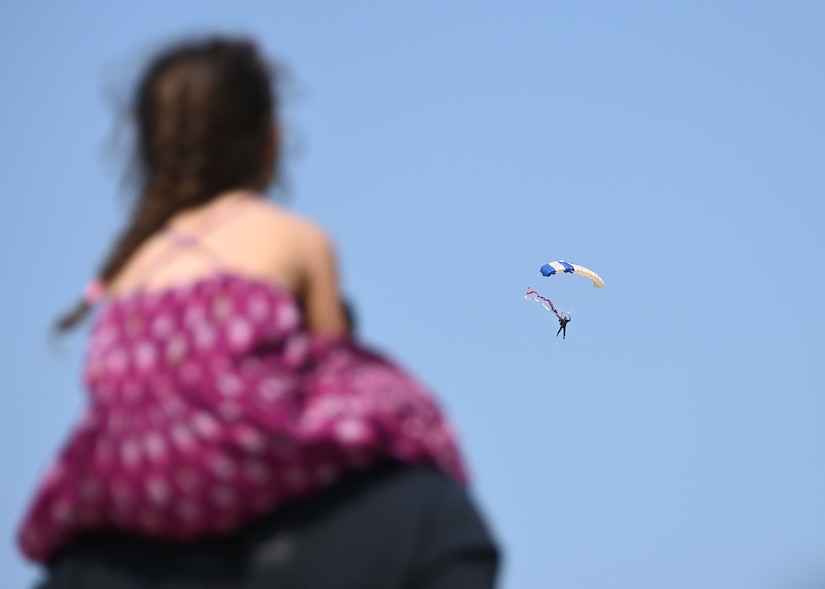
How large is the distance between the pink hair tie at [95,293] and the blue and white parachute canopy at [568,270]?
145 ft

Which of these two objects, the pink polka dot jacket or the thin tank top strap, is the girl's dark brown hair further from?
the pink polka dot jacket

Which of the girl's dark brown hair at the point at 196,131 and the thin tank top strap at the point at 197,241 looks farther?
the girl's dark brown hair at the point at 196,131

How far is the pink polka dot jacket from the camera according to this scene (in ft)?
8.83

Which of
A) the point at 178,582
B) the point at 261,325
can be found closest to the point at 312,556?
the point at 178,582

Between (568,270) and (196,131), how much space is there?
1817 inches

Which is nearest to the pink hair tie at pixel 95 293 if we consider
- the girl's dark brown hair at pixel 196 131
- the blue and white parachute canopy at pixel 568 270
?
A: the girl's dark brown hair at pixel 196 131

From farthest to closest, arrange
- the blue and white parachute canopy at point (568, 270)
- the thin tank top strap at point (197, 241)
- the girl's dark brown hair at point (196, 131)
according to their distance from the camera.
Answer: the blue and white parachute canopy at point (568, 270) → the girl's dark brown hair at point (196, 131) → the thin tank top strap at point (197, 241)

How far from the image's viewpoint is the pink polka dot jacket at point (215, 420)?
2.69 meters

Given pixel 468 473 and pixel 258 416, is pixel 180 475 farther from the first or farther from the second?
pixel 468 473

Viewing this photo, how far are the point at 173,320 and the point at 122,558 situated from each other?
465 millimetres

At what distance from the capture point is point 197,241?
120 inches

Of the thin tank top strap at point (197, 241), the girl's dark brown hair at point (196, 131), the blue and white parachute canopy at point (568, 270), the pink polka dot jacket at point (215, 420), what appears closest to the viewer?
the pink polka dot jacket at point (215, 420)

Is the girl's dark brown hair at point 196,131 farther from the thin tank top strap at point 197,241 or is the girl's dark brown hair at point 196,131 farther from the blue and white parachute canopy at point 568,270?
the blue and white parachute canopy at point 568,270

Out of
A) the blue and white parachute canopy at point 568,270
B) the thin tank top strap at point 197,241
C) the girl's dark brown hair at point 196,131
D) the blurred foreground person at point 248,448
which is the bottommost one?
the blue and white parachute canopy at point 568,270
